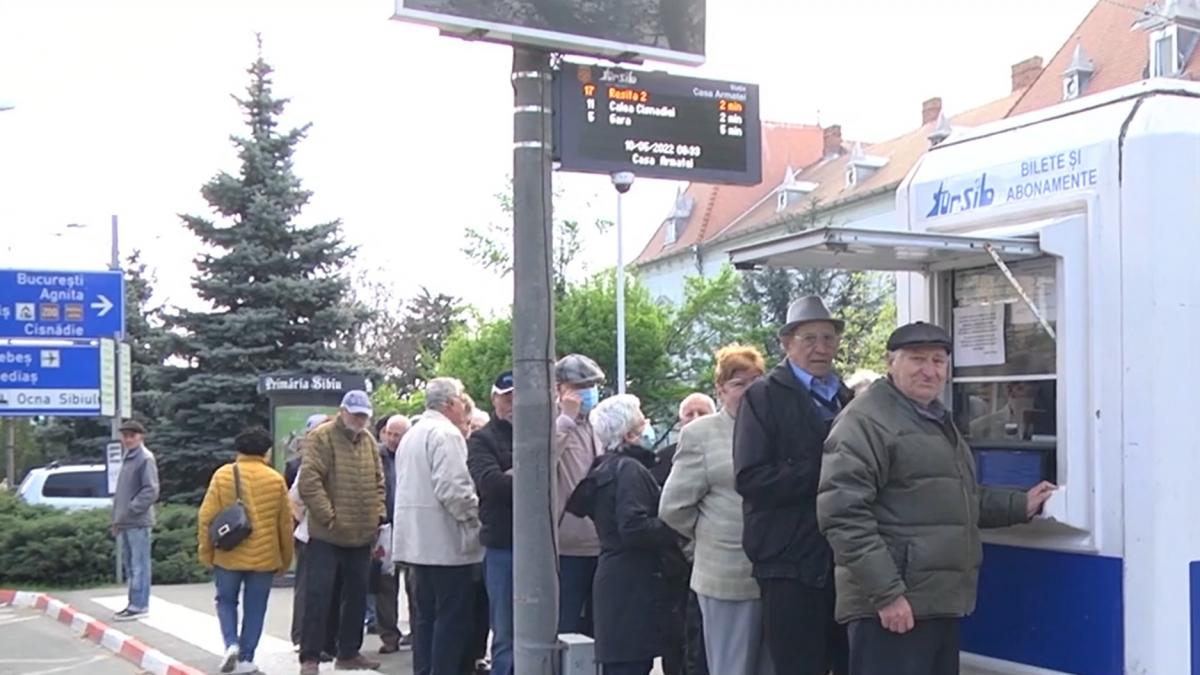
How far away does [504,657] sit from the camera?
23.4 ft

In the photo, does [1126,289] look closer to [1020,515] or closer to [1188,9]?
[1020,515]

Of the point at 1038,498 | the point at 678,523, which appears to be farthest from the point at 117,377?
the point at 1038,498

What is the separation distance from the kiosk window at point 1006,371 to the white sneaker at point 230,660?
570 cm

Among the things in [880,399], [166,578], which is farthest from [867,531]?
[166,578]

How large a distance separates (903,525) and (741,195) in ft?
213

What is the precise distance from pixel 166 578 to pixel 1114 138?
1377 cm

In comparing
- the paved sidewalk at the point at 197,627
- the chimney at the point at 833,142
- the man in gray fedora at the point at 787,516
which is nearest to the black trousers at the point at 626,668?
the man in gray fedora at the point at 787,516

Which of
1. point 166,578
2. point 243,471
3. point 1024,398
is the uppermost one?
point 1024,398

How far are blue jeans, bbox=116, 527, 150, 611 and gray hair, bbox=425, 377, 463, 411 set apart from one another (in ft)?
18.0

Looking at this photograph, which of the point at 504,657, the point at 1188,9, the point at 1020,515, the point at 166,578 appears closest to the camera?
the point at 1020,515

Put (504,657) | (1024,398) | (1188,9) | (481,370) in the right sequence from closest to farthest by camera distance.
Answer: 1. (1024,398)
2. (504,657)
3. (481,370)
4. (1188,9)

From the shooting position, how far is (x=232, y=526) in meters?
8.74

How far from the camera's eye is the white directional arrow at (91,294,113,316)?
16547 mm

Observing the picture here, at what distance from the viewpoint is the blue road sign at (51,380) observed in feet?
55.0
